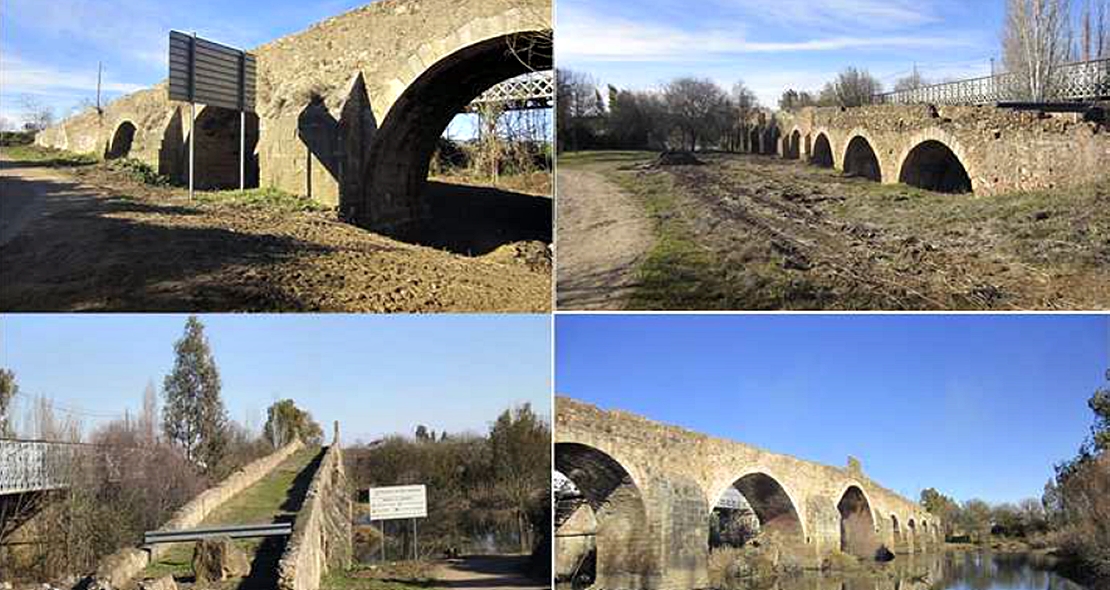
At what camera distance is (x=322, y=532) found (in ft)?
20.2

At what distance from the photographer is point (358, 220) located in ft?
17.3

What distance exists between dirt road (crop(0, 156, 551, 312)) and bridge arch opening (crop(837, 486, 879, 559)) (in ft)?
12.9

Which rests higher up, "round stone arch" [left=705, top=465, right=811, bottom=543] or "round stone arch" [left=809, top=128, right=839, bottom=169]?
"round stone arch" [left=809, top=128, right=839, bottom=169]

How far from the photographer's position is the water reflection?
Answer: 5664 millimetres

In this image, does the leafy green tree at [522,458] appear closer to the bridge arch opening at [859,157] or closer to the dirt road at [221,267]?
the dirt road at [221,267]

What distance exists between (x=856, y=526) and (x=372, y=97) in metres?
5.04

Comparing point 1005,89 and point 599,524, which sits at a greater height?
point 1005,89

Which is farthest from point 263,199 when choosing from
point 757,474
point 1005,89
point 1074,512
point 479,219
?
point 1074,512

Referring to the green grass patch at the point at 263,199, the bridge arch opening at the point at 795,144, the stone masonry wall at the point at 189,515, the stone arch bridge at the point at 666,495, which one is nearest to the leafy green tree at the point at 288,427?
the stone masonry wall at the point at 189,515

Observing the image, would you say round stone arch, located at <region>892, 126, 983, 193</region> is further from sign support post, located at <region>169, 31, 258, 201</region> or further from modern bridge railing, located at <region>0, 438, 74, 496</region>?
modern bridge railing, located at <region>0, 438, 74, 496</region>

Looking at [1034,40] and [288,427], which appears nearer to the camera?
[1034,40]

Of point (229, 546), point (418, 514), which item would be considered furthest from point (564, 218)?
point (229, 546)

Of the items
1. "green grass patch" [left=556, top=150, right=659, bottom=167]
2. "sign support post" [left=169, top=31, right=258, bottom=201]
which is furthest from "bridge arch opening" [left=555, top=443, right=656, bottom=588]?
"sign support post" [left=169, top=31, right=258, bottom=201]

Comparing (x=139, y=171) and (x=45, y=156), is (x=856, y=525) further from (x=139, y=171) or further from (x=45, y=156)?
(x=45, y=156)
